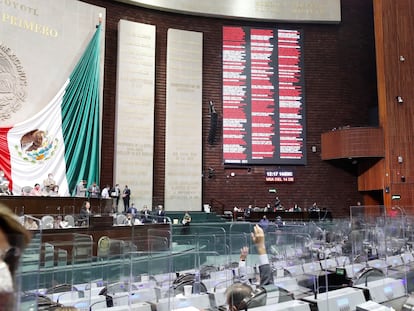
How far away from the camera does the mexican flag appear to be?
12547 mm

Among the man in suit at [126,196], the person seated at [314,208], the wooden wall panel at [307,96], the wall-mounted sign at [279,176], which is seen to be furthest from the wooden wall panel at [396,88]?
the man in suit at [126,196]

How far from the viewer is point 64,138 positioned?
45.0 ft

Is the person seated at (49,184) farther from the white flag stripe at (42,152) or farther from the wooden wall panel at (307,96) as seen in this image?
the wooden wall panel at (307,96)

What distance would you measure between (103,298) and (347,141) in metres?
14.8

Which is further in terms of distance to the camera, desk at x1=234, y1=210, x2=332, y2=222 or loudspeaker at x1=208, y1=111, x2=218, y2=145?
loudspeaker at x1=208, y1=111, x2=218, y2=145

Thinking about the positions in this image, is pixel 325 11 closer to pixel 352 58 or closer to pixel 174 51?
pixel 352 58

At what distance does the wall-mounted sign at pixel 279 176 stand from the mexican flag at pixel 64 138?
6.96 m

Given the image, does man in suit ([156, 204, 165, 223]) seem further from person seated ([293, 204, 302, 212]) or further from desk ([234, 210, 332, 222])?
person seated ([293, 204, 302, 212])

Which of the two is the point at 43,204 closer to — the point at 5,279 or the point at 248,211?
the point at 248,211

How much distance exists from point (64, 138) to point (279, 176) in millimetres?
8640

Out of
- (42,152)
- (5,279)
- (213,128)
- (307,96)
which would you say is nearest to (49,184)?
(42,152)

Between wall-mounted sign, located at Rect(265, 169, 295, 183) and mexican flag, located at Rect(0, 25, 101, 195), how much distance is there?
696cm

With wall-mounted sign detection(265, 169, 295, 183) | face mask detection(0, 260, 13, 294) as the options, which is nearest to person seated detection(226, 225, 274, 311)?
face mask detection(0, 260, 13, 294)

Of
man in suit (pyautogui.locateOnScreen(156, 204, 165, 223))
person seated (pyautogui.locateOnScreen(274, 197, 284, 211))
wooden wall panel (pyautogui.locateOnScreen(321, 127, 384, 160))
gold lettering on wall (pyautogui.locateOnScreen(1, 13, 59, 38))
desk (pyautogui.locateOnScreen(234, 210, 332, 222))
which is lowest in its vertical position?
desk (pyautogui.locateOnScreen(234, 210, 332, 222))
